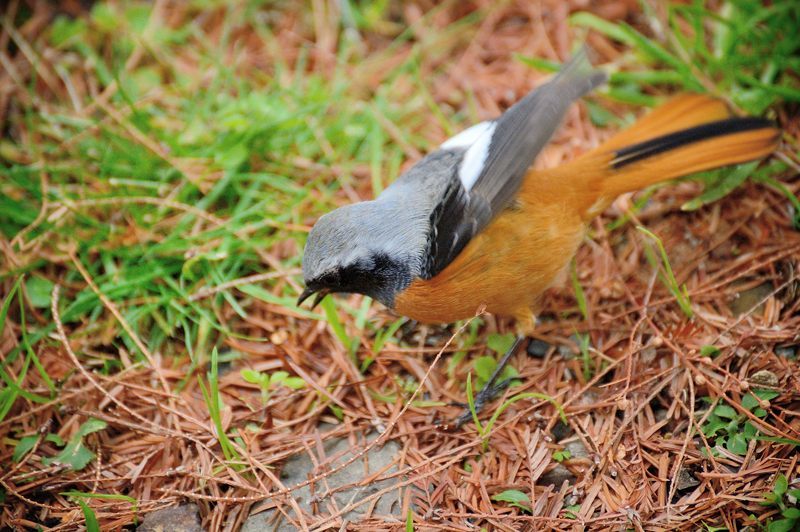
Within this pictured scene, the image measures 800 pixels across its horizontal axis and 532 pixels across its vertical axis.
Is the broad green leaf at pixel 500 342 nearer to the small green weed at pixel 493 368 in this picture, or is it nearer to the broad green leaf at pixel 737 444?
the small green weed at pixel 493 368

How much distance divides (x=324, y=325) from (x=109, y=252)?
57.4 inches

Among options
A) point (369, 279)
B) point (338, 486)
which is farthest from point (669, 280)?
point (338, 486)

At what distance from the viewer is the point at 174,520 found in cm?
313

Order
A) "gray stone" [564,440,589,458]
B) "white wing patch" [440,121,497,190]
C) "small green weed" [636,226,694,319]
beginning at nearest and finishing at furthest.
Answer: "gray stone" [564,440,589,458]
"small green weed" [636,226,694,319]
"white wing patch" [440,121,497,190]

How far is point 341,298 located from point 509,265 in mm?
1164

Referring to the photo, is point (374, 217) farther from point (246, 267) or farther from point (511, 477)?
point (511, 477)

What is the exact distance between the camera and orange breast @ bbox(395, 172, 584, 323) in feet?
11.1

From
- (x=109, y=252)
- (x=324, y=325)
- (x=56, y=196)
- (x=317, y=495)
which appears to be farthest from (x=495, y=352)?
(x=56, y=196)

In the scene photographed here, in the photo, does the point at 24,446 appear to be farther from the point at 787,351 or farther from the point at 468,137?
the point at 787,351

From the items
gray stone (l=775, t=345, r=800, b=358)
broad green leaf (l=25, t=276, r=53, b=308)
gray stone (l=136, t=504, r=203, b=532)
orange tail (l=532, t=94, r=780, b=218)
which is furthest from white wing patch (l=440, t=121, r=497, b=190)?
broad green leaf (l=25, t=276, r=53, b=308)

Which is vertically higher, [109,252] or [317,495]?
[109,252]

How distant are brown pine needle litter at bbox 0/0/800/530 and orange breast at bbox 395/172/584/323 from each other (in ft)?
1.08

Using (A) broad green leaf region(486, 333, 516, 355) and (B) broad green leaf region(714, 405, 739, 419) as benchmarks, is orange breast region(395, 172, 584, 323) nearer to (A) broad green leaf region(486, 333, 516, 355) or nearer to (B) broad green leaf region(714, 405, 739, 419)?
(A) broad green leaf region(486, 333, 516, 355)

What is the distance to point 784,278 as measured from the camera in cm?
362
